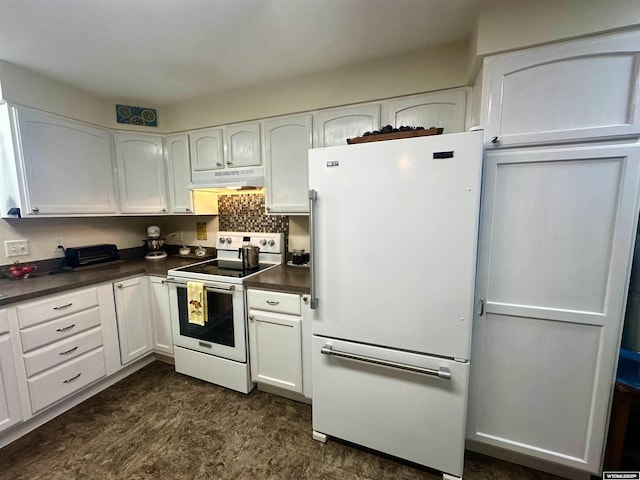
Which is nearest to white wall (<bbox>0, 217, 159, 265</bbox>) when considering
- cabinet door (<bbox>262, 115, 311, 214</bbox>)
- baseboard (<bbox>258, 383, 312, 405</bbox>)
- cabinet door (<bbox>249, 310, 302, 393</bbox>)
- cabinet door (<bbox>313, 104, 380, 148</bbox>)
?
cabinet door (<bbox>262, 115, 311, 214</bbox>)

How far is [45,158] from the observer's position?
1935 mm

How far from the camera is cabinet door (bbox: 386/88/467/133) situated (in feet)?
5.38

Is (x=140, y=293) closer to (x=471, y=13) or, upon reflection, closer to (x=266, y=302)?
(x=266, y=302)

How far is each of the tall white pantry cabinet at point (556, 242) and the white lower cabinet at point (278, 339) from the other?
1023 millimetres

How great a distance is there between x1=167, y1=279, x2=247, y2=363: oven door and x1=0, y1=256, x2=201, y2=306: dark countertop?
11.6 inches

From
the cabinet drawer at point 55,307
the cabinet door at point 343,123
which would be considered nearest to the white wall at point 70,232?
the cabinet drawer at point 55,307

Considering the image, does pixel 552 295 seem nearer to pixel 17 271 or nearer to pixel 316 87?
pixel 316 87

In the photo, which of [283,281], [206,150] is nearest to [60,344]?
[283,281]

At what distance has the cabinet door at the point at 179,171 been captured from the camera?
244 centimetres

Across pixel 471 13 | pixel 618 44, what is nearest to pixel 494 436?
pixel 618 44

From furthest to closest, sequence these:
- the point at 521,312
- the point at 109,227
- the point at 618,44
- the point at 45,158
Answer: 1. the point at 109,227
2. the point at 45,158
3. the point at 521,312
4. the point at 618,44

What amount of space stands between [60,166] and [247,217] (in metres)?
1.43

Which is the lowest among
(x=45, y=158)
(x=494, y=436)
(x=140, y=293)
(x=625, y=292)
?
(x=494, y=436)

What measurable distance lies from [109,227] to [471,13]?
10.7 ft
